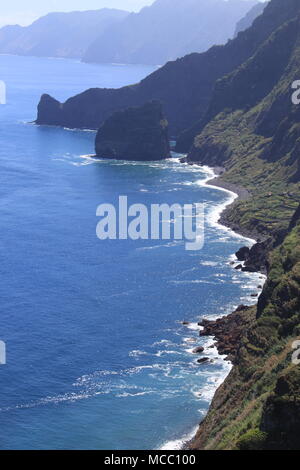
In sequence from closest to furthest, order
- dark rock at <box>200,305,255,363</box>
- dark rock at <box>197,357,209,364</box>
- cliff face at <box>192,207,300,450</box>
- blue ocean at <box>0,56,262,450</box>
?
cliff face at <box>192,207,300,450</box> → blue ocean at <box>0,56,262,450</box> → dark rock at <box>197,357,209,364</box> → dark rock at <box>200,305,255,363</box>

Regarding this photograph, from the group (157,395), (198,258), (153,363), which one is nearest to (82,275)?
(198,258)

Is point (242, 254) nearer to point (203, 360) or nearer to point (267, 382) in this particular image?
point (203, 360)

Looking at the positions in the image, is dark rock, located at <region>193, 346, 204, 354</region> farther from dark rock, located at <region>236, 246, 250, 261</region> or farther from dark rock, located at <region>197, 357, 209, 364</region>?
dark rock, located at <region>236, 246, 250, 261</region>

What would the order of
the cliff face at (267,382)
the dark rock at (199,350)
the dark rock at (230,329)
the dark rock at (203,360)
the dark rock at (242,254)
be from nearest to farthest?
the cliff face at (267,382) → the dark rock at (203,360) → the dark rock at (199,350) → the dark rock at (230,329) → the dark rock at (242,254)

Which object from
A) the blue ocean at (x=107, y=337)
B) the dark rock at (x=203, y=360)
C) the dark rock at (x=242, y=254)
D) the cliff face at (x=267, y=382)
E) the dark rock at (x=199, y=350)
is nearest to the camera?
the cliff face at (x=267, y=382)

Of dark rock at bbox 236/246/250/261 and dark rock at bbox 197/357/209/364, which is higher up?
dark rock at bbox 236/246/250/261

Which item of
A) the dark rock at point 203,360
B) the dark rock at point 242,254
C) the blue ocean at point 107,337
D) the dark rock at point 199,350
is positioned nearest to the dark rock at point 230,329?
the blue ocean at point 107,337

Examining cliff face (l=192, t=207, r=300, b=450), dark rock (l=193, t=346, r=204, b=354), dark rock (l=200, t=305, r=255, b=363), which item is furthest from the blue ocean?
cliff face (l=192, t=207, r=300, b=450)

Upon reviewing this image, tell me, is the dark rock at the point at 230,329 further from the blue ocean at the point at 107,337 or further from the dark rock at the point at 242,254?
the dark rock at the point at 242,254

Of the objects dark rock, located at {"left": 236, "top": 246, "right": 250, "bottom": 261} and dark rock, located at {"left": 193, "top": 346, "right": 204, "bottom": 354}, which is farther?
dark rock, located at {"left": 236, "top": 246, "right": 250, "bottom": 261}

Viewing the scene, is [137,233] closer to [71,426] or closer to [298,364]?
[71,426]

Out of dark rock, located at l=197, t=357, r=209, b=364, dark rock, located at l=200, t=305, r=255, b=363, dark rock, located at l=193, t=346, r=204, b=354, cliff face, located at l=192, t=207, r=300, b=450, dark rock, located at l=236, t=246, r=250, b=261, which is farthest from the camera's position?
dark rock, located at l=236, t=246, r=250, b=261
